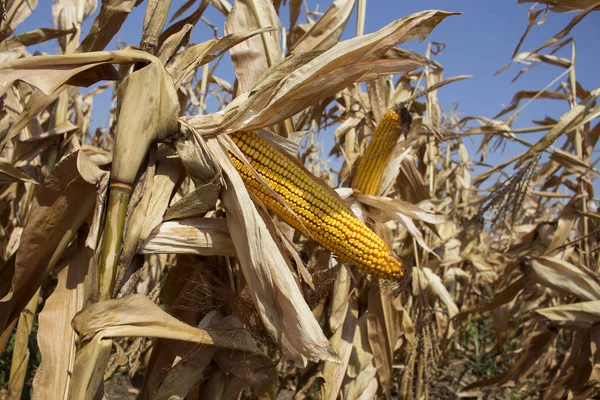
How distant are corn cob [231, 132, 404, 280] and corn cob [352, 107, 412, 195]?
0.58 m

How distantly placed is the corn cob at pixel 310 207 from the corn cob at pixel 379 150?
1.89 feet

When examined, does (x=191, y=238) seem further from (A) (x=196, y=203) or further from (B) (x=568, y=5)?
(B) (x=568, y=5)

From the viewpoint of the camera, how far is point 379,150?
2.64 meters

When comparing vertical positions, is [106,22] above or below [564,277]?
above

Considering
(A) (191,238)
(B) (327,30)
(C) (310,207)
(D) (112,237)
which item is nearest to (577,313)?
(C) (310,207)

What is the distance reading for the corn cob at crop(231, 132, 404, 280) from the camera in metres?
1.97

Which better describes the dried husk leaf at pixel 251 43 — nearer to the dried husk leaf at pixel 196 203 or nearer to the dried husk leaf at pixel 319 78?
the dried husk leaf at pixel 319 78

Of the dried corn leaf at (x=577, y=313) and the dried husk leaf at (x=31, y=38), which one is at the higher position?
the dried husk leaf at (x=31, y=38)

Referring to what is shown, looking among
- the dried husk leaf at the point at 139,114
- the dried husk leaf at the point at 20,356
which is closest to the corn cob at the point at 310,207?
the dried husk leaf at the point at 139,114

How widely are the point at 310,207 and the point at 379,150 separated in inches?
30.3

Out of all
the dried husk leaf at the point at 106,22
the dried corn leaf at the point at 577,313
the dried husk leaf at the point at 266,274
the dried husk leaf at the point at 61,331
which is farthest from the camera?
the dried corn leaf at the point at 577,313

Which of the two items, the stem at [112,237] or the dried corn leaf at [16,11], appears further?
the dried corn leaf at [16,11]

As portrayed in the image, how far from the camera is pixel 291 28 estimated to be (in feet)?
10.9

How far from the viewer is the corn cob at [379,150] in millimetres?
2586
